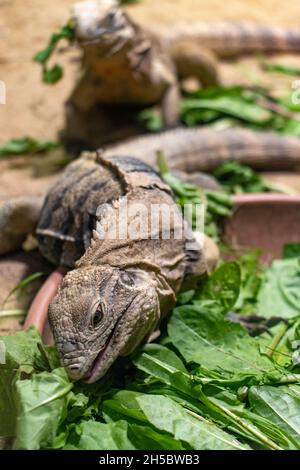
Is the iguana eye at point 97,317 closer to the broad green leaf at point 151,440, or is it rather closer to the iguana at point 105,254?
the iguana at point 105,254

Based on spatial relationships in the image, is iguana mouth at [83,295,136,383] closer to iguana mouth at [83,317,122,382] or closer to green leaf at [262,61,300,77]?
iguana mouth at [83,317,122,382]

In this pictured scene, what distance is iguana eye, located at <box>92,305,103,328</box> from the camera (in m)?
2.98

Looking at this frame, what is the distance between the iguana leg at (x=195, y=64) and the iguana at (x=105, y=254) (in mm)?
2484

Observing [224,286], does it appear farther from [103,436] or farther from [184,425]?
[103,436]

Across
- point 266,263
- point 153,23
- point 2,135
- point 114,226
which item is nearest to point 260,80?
point 153,23

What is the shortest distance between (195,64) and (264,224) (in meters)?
3.39

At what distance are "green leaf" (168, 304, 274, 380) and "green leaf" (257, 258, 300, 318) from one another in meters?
0.62

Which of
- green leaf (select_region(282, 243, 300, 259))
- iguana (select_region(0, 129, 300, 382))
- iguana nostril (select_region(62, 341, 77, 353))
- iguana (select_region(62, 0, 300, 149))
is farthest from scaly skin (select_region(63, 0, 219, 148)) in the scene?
iguana nostril (select_region(62, 341, 77, 353))

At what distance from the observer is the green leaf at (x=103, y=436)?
8.93ft

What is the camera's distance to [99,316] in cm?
301

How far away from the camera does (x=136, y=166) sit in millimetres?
4070

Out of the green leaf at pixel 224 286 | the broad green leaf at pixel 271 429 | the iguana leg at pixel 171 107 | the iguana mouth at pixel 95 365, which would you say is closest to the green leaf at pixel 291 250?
the green leaf at pixel 224 286
